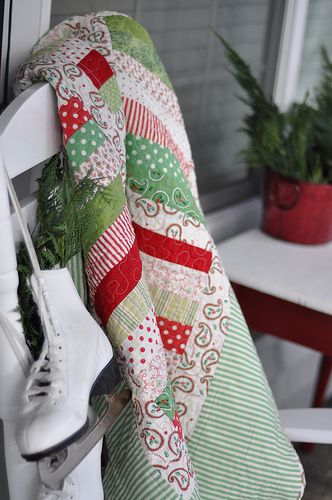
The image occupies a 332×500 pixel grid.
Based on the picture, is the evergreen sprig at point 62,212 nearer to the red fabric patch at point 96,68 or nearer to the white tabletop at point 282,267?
the red fabric patch at point 96,68

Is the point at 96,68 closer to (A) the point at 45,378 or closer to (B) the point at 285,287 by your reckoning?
(A) the point at 45,378

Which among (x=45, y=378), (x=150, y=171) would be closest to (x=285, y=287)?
(x=150, y=171)

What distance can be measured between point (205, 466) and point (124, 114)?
524 millimetres

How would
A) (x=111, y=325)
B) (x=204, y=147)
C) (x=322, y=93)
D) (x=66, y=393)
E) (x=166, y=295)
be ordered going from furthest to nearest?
1. (x=204, y=147)
2. (x=322, y=93)
3. (x=166, y=295)
4. (x=111, y=325)
5. (x=66, y=393)

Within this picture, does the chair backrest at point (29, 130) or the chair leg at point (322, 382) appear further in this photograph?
the chair leg at point (322, 382)

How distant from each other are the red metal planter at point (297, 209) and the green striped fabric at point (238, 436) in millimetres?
505

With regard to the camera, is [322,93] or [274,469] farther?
[322,93]

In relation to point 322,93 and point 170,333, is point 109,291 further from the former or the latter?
point 322,93

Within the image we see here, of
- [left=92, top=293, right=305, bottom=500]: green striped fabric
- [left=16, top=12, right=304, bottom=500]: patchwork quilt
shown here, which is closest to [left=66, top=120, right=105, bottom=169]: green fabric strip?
[left=16, top=12, right=304, bottom=500]: patchwork quilt

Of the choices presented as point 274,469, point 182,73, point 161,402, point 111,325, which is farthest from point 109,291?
point 182,73

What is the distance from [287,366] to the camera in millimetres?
2070

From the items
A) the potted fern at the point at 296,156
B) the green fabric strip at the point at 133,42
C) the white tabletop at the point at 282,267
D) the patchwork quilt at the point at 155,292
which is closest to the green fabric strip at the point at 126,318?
the patchwork quilt at the point at 155,292

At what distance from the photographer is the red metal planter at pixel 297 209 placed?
151 cm

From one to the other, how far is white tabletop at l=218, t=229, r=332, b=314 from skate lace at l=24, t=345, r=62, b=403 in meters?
0.73
